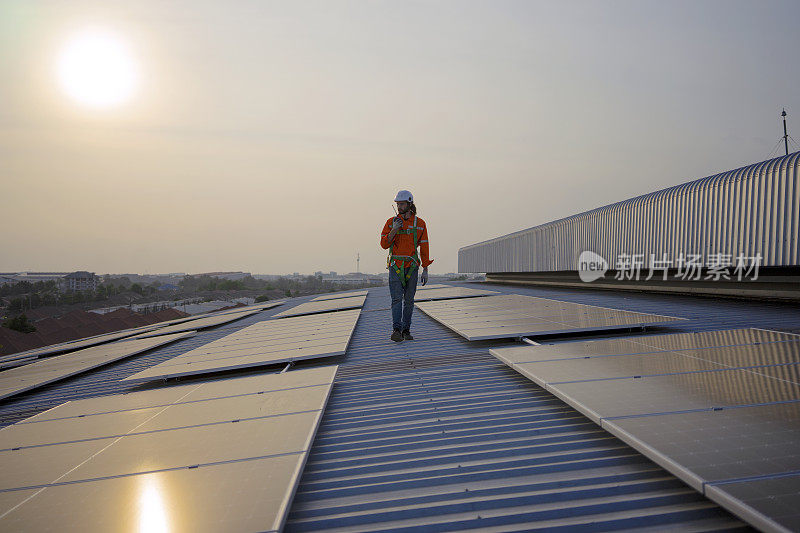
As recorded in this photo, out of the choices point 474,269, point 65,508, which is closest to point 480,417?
point 65,508

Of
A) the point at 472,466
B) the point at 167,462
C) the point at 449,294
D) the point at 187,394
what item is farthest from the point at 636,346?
the point at 449,294

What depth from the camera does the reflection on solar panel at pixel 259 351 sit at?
6871mm

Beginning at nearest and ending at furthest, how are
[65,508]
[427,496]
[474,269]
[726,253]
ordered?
1. [65,508]
2. [427,496]
3. [726,253]
4. [474,269]

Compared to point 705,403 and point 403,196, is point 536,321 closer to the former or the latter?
point 403,196

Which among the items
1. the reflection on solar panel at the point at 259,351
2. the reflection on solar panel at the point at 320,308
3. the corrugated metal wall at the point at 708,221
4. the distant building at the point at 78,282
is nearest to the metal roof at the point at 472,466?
the reflection on solar panel at the point at 259,351

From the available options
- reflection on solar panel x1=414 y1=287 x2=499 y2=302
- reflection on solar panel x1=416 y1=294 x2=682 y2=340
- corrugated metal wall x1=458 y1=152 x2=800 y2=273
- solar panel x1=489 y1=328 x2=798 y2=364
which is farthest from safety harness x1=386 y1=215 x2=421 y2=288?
corrugated metal wall x1=458 y1=152 x2=800 y2=273

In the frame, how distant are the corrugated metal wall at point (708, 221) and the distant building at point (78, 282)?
558ft

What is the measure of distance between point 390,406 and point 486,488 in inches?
80.8

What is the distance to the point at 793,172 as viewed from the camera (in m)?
12.2

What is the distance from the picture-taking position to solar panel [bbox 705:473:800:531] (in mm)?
2137

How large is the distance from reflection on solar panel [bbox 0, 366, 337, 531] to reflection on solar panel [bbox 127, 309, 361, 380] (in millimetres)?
1496

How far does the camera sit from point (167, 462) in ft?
11.0

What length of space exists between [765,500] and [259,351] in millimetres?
6836

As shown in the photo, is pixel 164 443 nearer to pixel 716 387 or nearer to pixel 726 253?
pixel 716 387
